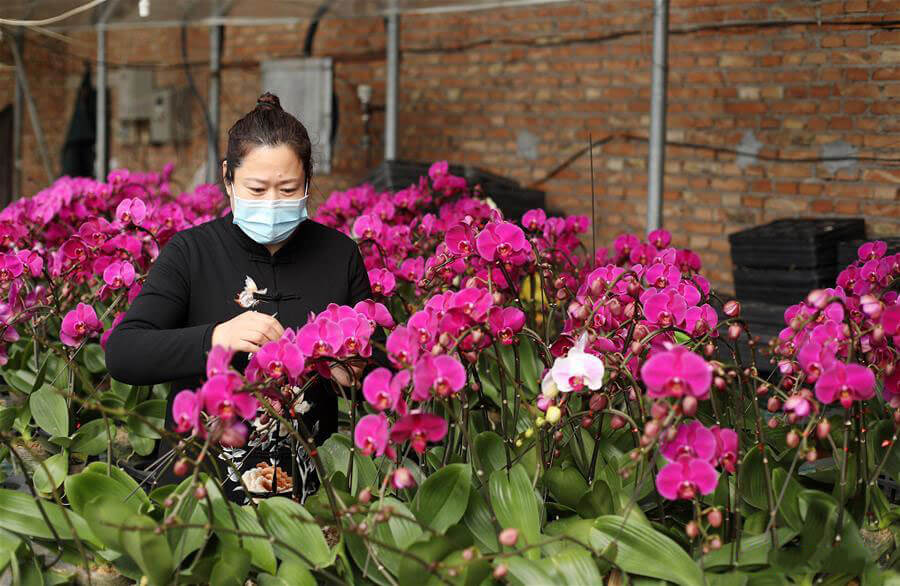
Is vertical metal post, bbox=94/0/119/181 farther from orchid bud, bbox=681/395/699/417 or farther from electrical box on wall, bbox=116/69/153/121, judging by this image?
orchid bud, bbox=681/395/699/417

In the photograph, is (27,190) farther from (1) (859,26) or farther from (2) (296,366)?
(2) (296,366)

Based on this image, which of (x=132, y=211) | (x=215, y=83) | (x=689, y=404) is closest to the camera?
(x=689, y=404)

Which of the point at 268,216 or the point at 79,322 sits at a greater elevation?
the point at 268,216

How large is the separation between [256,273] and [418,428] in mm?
646

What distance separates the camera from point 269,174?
161 cm

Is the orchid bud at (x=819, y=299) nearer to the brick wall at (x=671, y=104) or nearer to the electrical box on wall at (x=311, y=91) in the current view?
the brick wall at (x=671, y=104)

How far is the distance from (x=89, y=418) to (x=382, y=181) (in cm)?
359

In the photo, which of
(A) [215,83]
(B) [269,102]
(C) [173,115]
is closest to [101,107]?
(A) [215,83]

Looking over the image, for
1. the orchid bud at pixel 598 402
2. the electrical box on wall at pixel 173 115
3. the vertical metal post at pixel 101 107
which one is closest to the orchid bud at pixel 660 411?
the orchid bud at pixel 598 402

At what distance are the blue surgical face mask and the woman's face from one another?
0.01 m

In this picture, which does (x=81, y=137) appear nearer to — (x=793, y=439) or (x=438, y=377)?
(x=438, y=377)

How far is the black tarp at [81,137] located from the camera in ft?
31.7

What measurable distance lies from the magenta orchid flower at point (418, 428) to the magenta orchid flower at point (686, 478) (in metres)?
0.24

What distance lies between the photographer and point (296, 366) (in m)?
1.22
